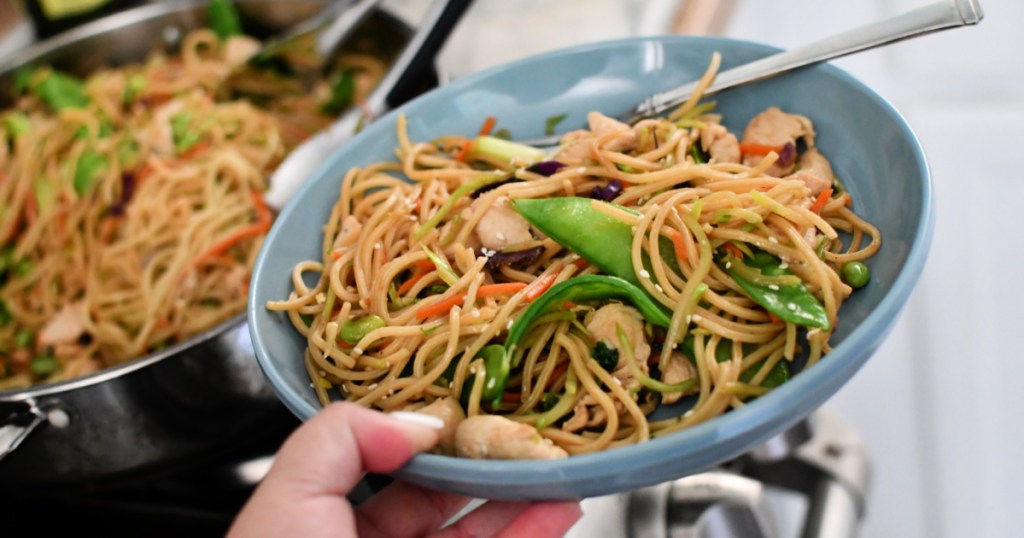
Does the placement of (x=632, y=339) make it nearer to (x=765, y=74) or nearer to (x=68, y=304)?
(x=765, y=74)

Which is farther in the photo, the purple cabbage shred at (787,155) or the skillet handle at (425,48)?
the skillet handle at (425,48)

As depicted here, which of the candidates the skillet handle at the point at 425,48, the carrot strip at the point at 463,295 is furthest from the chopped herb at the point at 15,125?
the carrot strip at the point at 463,295

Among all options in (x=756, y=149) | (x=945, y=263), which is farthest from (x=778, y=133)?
(x=945, y=263)

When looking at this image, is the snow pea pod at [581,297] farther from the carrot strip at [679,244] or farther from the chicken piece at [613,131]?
the chicken piece at [613,131]

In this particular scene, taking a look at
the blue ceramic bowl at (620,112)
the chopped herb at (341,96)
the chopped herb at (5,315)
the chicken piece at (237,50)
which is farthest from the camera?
the chicken piece at (237,50)

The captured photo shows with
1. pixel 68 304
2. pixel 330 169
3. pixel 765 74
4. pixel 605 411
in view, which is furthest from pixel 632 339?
pixel 68 304

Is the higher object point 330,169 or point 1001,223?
point 330,169
